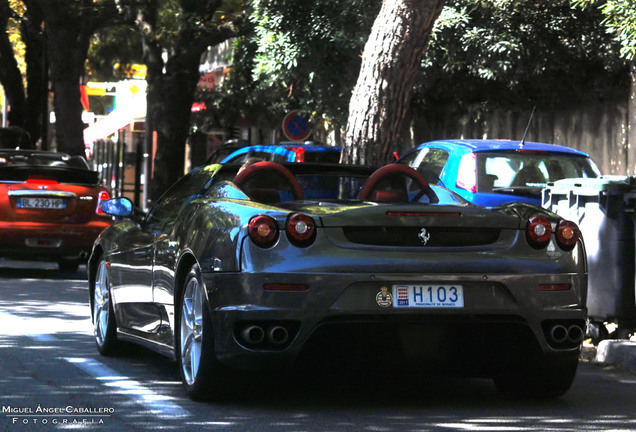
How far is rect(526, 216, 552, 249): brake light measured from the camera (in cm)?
688

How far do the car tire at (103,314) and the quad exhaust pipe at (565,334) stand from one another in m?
3.34

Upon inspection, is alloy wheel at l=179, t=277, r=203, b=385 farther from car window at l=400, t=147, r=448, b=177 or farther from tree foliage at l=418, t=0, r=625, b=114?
tree foliage at l=418, t=0, r=625, b=114

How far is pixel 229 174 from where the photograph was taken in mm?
8359

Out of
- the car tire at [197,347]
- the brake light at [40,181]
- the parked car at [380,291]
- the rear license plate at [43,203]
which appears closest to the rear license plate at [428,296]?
the parked car at [380,291]

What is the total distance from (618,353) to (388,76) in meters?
5.27

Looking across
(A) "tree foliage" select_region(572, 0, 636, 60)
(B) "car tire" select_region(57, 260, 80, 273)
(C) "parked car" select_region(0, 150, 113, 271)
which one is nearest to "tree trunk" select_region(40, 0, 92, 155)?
(B) "car tire" select_region(57, 260, 80, 273)

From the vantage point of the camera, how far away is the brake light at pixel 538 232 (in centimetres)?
688

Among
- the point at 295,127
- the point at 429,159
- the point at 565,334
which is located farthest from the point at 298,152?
the point at 565,334

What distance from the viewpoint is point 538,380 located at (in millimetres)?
7328

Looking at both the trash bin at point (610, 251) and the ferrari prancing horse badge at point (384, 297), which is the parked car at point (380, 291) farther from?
the trash bin at point (610, 251)

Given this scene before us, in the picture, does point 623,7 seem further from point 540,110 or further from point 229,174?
point 229,174

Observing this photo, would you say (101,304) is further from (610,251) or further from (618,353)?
(610,251)

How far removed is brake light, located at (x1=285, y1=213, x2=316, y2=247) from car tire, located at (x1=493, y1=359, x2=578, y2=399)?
1365 millimetres

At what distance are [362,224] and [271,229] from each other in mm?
448
